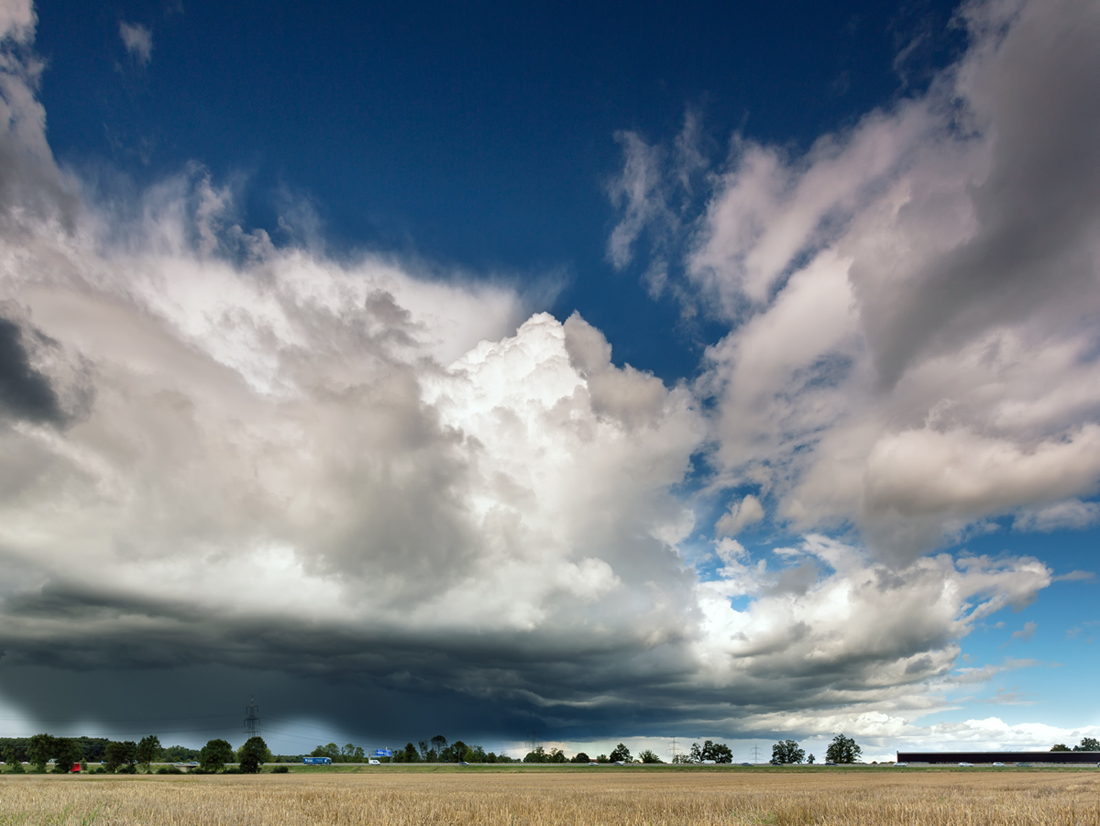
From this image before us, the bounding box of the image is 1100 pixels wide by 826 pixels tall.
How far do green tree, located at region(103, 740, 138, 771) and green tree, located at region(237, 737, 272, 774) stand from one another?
99.6 feet

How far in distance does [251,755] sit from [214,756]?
10.9 metres

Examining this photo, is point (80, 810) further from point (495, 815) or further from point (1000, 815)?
point (1000, 815)

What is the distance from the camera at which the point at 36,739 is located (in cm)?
17775

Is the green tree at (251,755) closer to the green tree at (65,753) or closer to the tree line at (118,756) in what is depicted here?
the tree line at (118,756)

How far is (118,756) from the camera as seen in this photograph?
579ft

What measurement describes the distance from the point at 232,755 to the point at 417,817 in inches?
7220

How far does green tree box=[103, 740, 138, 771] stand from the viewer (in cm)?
17612

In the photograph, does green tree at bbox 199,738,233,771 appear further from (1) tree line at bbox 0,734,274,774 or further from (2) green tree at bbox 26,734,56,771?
(2) green tree at bbox 26,734,56,771

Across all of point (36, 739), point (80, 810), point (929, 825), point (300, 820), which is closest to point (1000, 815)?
point (929, 825)

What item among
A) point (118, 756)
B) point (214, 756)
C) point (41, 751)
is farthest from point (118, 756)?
point (214, 756)

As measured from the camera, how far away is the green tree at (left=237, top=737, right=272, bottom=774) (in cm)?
17625

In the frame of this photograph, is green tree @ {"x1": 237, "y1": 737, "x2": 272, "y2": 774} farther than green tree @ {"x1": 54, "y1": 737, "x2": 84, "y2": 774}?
Yes

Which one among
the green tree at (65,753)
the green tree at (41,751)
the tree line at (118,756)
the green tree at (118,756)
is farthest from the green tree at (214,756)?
the green tree at (41,751)

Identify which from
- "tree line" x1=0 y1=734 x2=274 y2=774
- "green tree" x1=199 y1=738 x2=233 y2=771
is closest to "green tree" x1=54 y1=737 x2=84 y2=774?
"tree line" x1=0 y1=734 x2=274 y2=774
